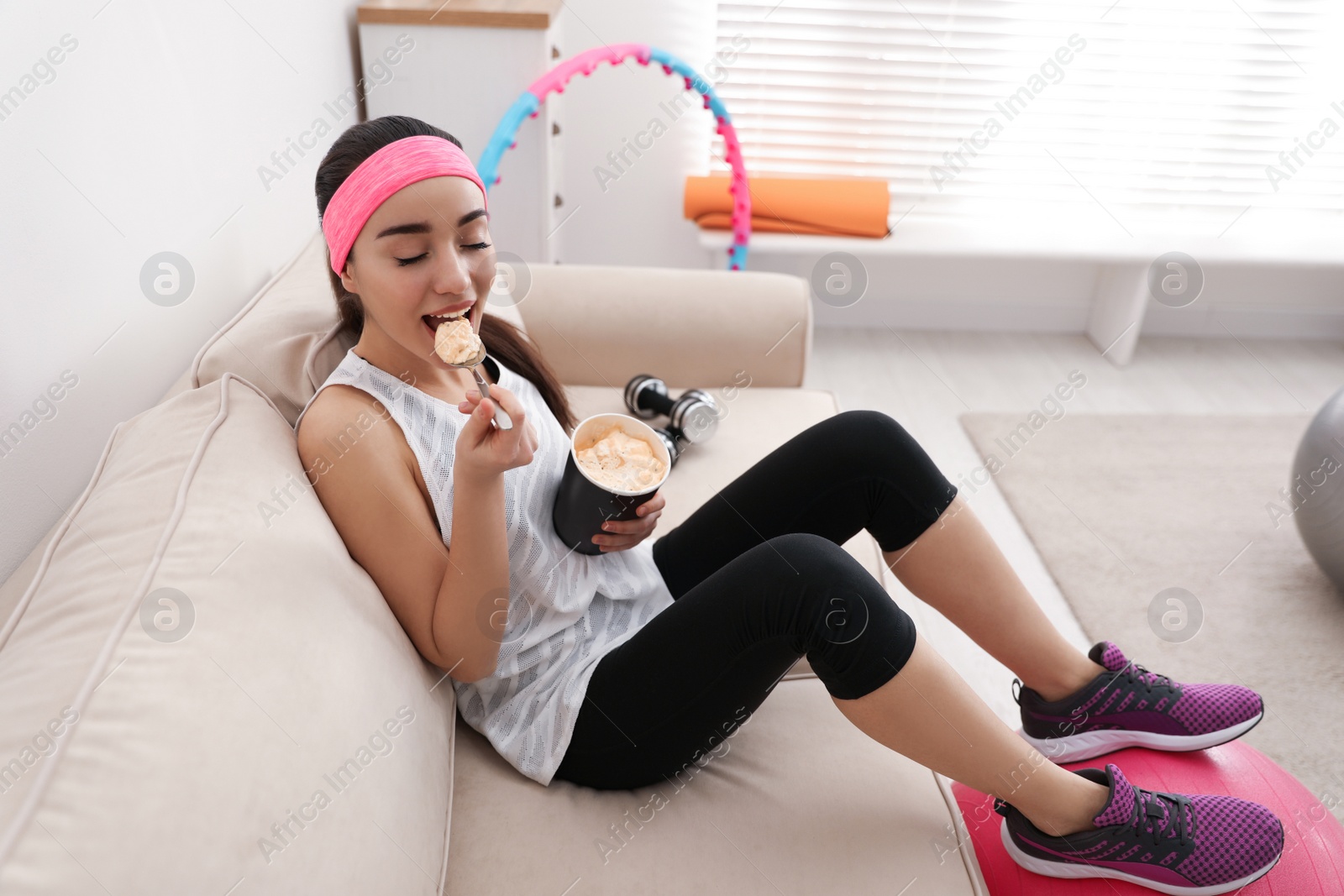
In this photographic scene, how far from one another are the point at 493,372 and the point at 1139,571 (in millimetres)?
1591

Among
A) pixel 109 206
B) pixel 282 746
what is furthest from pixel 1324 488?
pixel 109 206

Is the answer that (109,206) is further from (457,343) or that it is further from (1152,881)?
(1152,881)

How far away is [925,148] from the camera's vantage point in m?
3.08

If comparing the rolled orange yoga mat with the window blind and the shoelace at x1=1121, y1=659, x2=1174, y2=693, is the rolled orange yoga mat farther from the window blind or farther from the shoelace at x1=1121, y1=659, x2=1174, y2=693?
the shoelace at x1=1121, y1=659, x2=1174, y2=693

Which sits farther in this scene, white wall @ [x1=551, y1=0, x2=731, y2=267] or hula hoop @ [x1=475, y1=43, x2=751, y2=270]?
white wall @ [x1=551, y1=0, x2=731, y2=267]

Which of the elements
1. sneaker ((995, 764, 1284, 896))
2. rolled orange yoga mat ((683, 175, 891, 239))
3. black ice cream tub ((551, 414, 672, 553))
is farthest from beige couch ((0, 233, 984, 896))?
rolled orange yoga mat ((683, 175, 891, 239))

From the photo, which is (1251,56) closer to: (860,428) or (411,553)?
(860,428)

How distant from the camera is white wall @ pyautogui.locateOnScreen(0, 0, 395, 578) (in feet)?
3.02

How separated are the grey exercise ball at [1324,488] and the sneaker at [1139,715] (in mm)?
826

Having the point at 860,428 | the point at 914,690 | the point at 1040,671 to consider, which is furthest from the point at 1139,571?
the point at 914,690

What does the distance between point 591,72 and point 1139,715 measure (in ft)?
6.79

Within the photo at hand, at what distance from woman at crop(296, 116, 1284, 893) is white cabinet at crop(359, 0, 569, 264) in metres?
1.35

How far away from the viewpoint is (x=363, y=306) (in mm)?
1141

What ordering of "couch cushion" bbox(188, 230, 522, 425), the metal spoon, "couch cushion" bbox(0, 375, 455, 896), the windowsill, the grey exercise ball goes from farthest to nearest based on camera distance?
the windowsill → the grey exercise ball → "couch cushion" bbox(188, 230, 522, 425) → the metal spoon → "couch cushion" bbox(0, 375, 455, 896)
